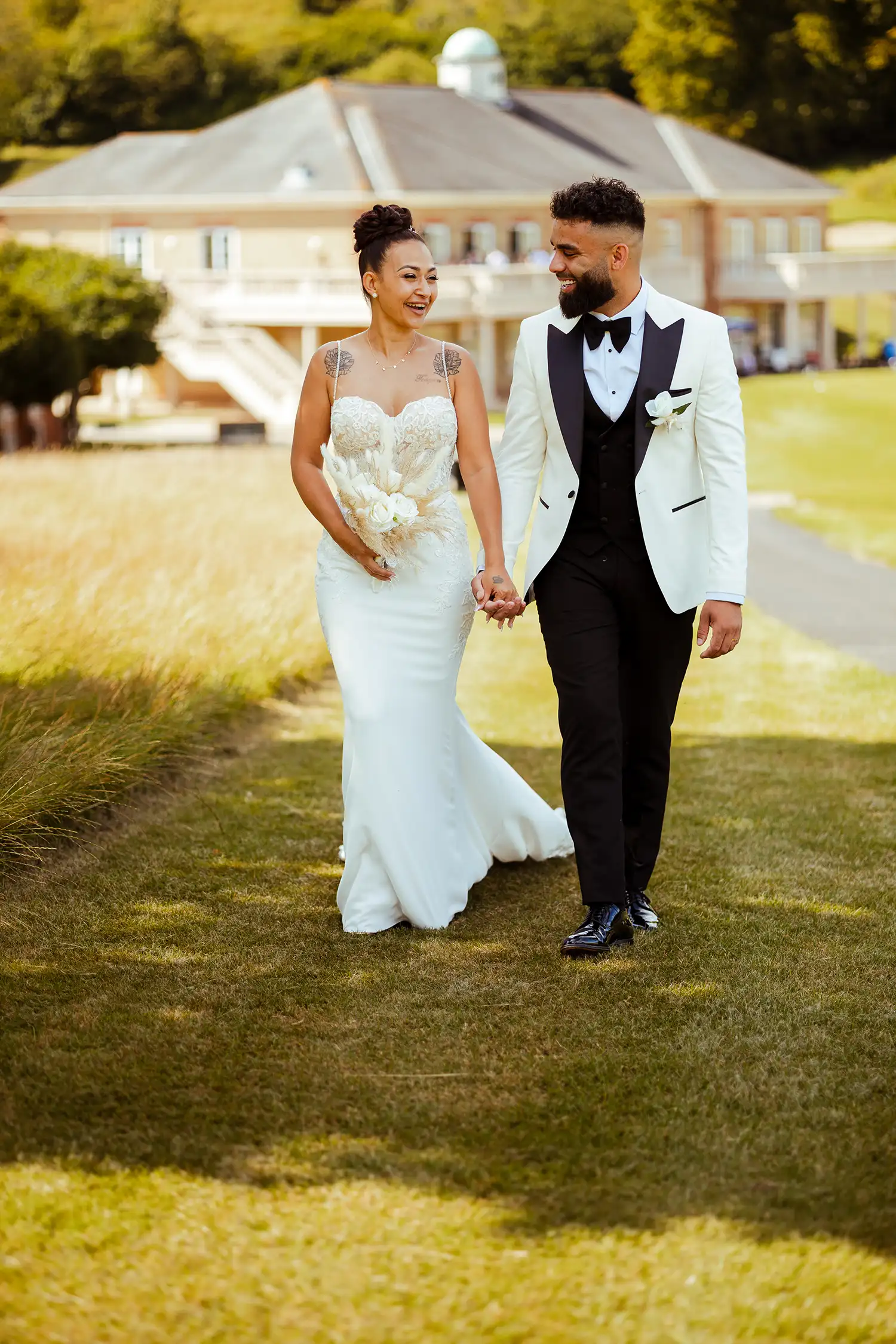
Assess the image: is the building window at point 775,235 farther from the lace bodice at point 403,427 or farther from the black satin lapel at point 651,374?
the black satin lapel at point 651,374

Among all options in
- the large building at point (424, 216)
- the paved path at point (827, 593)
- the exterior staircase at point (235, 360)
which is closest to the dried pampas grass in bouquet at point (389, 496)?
the paved path at point (827, 593)

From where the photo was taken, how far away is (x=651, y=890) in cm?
620

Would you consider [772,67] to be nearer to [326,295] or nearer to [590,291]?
[326,295]

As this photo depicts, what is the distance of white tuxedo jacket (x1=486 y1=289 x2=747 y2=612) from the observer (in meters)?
5.16

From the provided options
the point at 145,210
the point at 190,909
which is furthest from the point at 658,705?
the point at 145,210

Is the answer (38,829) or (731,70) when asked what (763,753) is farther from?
(731,70)

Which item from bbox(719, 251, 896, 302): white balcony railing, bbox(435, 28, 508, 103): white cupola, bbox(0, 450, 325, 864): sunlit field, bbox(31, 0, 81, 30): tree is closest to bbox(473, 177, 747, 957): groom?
bbox(0, 450, 325, 864): sunlit field

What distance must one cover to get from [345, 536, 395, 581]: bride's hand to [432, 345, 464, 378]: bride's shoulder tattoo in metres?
0.65

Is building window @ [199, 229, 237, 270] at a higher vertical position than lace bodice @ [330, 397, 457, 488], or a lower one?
higher

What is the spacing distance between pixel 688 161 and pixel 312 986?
5314 centimetres

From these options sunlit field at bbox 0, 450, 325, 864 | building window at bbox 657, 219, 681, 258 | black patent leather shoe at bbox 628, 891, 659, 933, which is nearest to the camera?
black patent leather shoe at bbox 628, 891, 659, 933

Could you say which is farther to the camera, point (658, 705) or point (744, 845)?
point (744, 845)

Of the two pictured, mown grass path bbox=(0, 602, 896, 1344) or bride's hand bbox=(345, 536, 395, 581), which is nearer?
mown grass path bbox=(0, 602, 896, 1344)

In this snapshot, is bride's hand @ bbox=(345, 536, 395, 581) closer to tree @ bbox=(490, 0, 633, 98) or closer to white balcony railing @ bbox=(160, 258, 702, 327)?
white balcony railing @ bbox=(160, 258, 702, 327)
